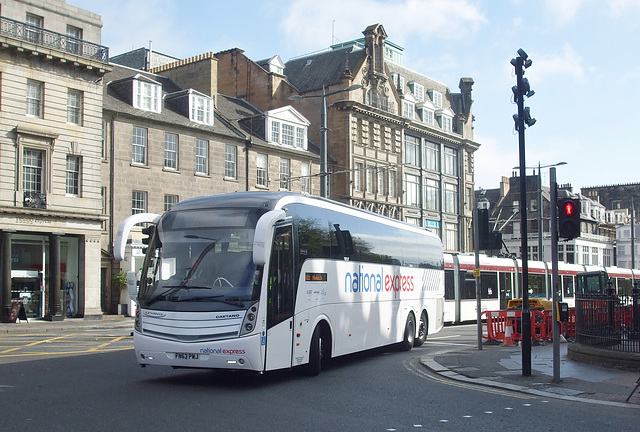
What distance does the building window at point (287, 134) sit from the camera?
47219 mm

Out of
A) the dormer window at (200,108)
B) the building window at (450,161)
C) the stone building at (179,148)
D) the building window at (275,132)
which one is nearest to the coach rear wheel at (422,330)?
the stone building at (179,148)

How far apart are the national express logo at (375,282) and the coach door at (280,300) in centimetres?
283

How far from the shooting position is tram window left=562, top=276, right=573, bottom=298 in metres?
40.3

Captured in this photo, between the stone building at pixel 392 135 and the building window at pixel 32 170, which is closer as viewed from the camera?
the building window at pixel 32 170

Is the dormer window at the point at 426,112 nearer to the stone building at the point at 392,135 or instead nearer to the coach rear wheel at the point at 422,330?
the stone building at the point at 392,135

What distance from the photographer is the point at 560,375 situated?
1373cm

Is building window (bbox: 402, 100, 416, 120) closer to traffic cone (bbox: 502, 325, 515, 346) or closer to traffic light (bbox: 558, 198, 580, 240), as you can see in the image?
traffic cone (bbox: 502, 325, 515, 346)

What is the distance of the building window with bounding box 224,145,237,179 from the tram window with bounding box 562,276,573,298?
19576 millimetres

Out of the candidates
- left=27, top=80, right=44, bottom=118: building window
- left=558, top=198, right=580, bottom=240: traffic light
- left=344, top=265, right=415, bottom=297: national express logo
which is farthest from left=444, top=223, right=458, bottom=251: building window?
left=558, top=198, right=580, bottom=240: traffic light

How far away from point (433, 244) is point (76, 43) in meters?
21.3

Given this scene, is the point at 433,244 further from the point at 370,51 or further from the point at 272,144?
the point at 370,51

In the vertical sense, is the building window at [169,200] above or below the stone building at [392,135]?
below

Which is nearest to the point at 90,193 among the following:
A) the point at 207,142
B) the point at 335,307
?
the point at 207,142

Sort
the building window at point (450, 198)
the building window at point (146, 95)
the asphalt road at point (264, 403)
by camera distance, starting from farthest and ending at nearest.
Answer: the building window at point (450, 198) → the building window at point (146, 95) → the asphalt road at point (264, 403)
